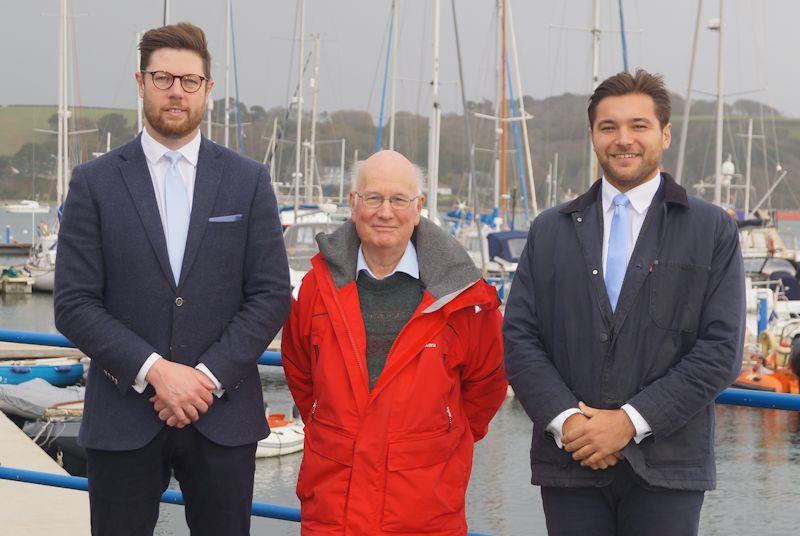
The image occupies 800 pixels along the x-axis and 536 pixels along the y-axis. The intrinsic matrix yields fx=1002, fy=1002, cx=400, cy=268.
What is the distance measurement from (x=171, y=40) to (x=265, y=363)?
110 cm

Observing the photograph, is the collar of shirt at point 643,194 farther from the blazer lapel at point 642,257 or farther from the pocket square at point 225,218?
the pocket square at point 225,218

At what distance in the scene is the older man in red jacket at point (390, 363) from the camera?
270 centimetres

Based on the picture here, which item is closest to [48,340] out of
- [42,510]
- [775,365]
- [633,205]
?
[42,510]

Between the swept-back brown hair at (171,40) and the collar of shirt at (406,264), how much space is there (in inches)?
26.6

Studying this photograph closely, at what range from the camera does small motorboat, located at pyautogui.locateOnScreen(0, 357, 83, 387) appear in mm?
16422

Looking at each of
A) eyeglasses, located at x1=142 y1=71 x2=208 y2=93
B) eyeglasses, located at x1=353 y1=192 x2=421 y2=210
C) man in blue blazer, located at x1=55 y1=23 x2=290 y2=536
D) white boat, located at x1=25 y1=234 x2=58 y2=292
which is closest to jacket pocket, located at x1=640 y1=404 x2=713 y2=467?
eyeglasses, located at x1=353 y1=192 x2=421 y2=210

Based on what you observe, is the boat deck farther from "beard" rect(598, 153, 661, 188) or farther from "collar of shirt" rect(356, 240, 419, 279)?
"beard" rect(598, 153, 661, 188)

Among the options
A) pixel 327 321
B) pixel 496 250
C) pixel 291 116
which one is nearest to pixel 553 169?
pixel 291 116

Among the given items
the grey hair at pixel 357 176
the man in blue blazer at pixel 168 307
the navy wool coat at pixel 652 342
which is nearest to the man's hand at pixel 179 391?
the man in blue blazer at pixel 168 307

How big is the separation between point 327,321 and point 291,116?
40398 mm

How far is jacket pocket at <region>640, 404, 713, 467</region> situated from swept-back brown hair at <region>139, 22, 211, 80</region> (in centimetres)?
156

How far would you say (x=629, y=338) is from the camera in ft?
8.38

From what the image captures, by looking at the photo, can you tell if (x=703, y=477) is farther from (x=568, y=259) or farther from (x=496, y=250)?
(x=496, y=250)

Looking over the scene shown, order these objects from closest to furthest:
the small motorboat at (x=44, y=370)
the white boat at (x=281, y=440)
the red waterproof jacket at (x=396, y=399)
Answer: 1. the red waterproof jacket at (x=396, y=399)
2. the white boat at (x=281, y=440)
3. the small motorboat at (x=44, y=370)
